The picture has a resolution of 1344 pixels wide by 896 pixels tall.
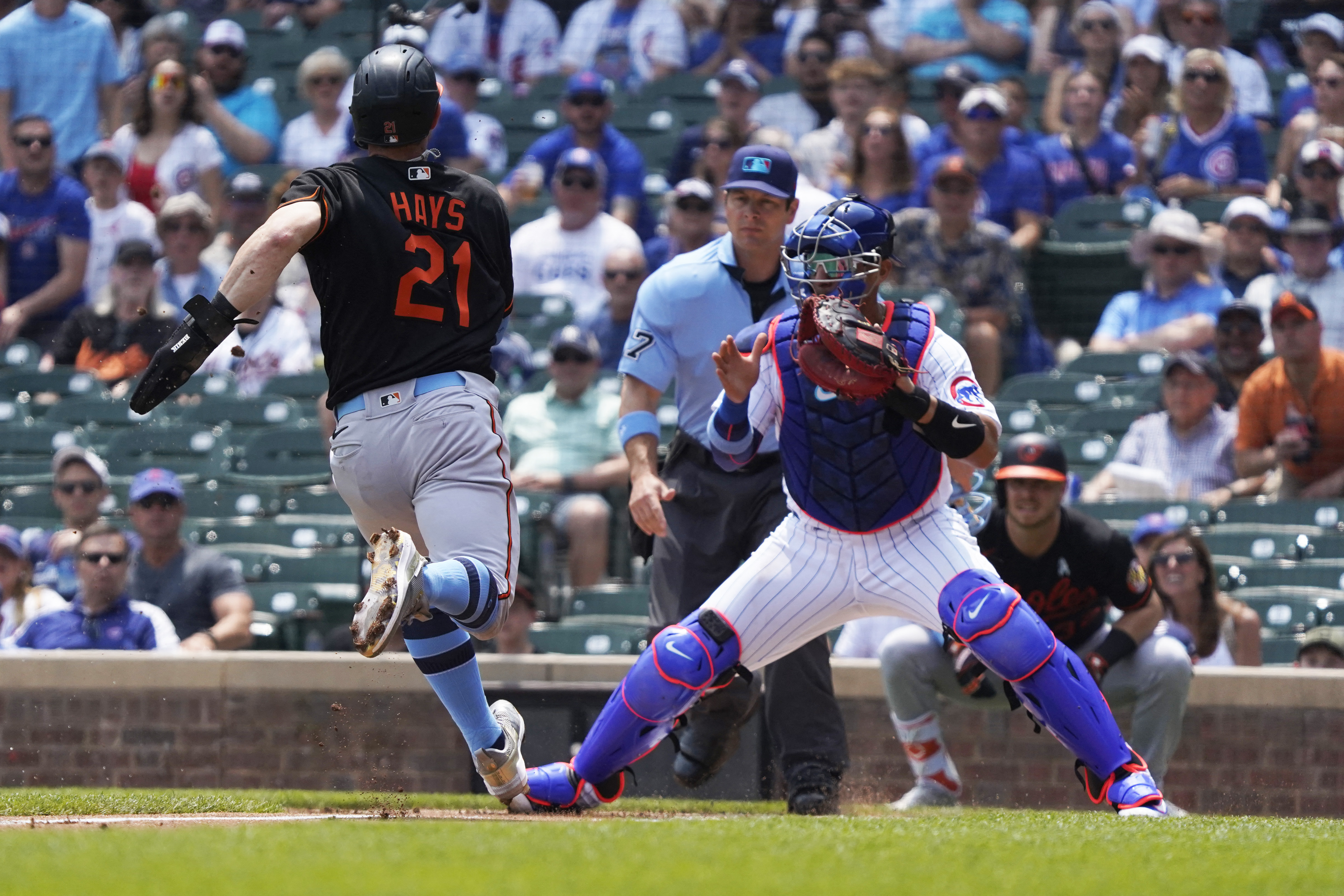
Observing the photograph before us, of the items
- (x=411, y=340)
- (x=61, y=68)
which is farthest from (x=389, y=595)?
(x=61, y=68)

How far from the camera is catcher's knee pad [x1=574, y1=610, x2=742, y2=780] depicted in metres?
4.74

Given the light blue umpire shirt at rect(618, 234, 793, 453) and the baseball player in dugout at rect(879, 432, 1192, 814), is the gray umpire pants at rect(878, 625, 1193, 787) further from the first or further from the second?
the light blue umpire shirt at rect(618, 234, 793, 453)

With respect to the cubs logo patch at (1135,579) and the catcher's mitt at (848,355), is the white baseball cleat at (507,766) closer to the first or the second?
the catcher's mitt at (848,355)

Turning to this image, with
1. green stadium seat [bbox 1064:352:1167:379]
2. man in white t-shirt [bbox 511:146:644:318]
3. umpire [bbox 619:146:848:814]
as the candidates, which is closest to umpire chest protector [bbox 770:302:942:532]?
umpire [bbox 619:146:848:814]

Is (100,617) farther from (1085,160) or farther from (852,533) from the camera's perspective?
(1085,160)

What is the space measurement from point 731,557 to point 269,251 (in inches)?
79.6

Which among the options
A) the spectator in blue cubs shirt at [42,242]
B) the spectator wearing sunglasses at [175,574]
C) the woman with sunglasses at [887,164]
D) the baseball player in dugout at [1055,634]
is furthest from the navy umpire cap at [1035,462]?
the spectator in blue cubs shirt at [42,242]

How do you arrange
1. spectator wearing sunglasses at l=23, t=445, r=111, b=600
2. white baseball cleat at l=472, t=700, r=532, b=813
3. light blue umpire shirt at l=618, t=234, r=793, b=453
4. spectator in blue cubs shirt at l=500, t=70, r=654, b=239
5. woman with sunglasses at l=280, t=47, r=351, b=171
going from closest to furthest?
white baseball cleat at l=472, t=700, r=532, b=813 < light blue umpire shirt at l=618, t=234, r=793, b=453 < spectator wearing sunglasses at l=23, t=445, r=111, b=600 < spectator in blue cubs shirt at l=500, t=70, r=654, b=239 < woman with sunglasses at l=280, t=47, r=351, b=171

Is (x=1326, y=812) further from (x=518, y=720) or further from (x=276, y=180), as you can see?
(x=276, y=180)

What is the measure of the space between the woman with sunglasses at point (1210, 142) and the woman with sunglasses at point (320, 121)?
4790 millimetres

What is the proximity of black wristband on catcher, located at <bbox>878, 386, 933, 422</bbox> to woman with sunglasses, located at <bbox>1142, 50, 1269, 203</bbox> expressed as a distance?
5571mm

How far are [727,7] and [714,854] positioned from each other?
9.16m

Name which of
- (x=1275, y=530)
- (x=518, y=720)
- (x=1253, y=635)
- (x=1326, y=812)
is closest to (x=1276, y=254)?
(x=1275, y=530)

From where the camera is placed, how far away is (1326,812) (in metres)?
6.39
